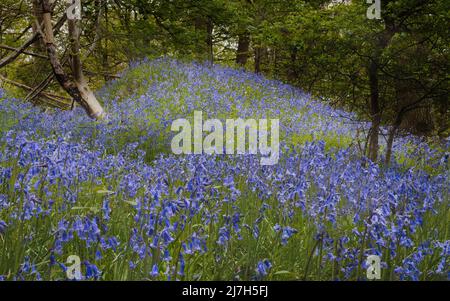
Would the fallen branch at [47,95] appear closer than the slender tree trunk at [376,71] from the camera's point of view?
No

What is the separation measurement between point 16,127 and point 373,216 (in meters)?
6.04

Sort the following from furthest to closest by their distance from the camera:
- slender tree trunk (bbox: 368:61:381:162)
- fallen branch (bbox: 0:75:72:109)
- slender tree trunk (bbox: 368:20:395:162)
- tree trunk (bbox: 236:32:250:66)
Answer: tree trunk (bbox: 236:32:250:66), fallen branch (bbox: 0:75:72:109), slender tree trunk (bbox: 368:61:381:162), slender tree trunk (bbox: 368:20:395:162)

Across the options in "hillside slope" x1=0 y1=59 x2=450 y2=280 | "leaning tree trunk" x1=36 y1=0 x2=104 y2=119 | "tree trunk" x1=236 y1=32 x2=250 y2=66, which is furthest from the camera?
"tree trunk" x1=236 y1=32 x2=250 y2=66

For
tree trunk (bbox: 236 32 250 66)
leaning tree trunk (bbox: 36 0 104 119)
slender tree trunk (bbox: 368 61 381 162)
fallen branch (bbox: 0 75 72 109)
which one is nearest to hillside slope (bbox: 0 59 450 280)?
slender tree trunk (bbox: 368 61 381 162)

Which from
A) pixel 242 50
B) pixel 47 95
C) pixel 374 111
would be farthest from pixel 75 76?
pixel 242 50

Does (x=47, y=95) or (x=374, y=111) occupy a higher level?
(x=374, y=111)

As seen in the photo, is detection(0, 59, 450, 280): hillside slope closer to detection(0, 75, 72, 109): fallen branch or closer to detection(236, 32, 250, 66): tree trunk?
detection(0, 75, 72, 109): fallen branch

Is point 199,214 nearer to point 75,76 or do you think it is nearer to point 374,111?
point 374,111

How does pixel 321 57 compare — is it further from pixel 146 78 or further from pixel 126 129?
→ pixel 146 78

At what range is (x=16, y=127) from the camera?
23.4 feet

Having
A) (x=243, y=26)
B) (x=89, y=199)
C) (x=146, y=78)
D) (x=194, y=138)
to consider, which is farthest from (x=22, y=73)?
(x=89, y=199)

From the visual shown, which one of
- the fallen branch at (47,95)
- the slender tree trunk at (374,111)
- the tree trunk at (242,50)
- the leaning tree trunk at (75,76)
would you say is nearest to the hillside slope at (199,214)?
the slender tree trunk at (374,111)

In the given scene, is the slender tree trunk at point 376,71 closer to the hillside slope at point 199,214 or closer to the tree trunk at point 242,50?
the hillside slope at point 199,214

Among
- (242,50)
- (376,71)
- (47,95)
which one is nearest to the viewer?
(376,71)
